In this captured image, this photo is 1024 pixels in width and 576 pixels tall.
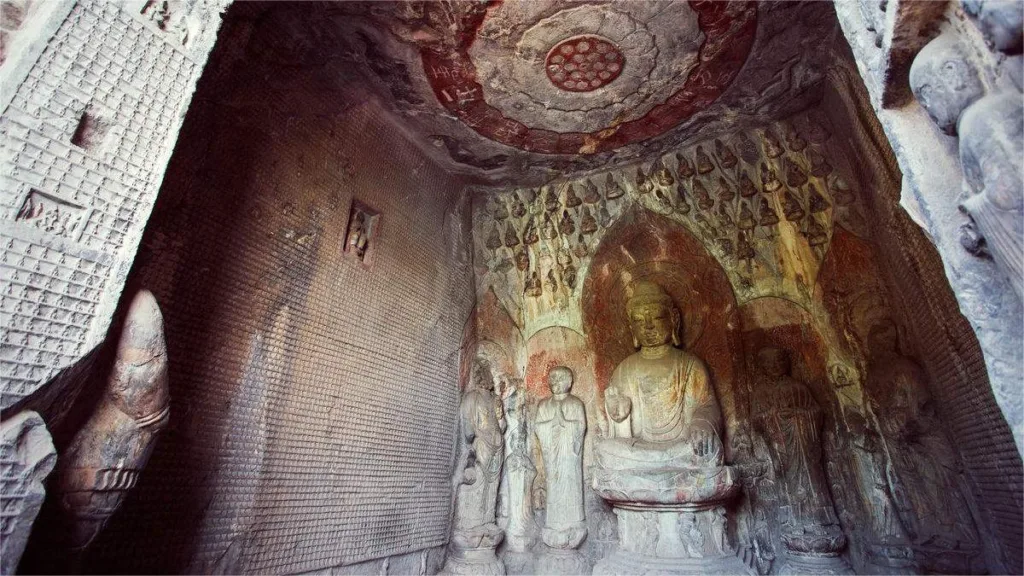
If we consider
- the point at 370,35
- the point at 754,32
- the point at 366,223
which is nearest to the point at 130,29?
the point at 370,35

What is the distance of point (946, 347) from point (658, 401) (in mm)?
2653

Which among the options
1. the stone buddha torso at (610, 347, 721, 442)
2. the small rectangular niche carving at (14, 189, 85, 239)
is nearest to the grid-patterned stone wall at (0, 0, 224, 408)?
the small rectangular niche carving at (14, 189, 85, 239)

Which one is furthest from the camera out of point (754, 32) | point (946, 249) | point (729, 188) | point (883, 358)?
point (729, 188)

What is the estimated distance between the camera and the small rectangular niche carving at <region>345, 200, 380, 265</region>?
522cm


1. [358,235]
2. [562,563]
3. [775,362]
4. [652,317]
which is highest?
[358,235]

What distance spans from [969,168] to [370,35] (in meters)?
4.42

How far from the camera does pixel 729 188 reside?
6297 millimetres

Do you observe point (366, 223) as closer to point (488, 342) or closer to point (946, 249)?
point (488, 342)

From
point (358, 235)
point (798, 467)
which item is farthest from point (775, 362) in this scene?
point (358, 235)

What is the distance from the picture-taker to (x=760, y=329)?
20.1 feet

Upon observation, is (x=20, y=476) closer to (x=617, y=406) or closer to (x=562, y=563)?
(x=562, y=563)

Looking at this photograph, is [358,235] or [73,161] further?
[358,235]

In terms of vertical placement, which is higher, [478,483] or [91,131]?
[91,131]

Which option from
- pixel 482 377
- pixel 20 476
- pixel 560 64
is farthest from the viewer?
pixel 482 377
